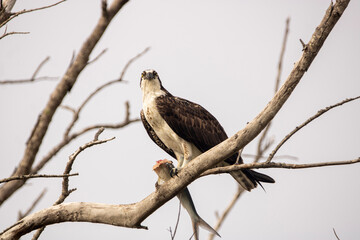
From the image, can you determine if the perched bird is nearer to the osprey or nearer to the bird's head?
the osprey

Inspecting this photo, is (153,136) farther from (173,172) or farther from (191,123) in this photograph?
(173,172)

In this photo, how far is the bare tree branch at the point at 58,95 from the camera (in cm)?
405

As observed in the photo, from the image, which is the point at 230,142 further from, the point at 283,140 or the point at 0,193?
the point at 0,193

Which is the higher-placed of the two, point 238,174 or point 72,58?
point 72,58

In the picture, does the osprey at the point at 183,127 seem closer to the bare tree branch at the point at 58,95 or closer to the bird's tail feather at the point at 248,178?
the bird's tail feather at the point at 248,178

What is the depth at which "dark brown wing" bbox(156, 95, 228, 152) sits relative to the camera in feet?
23.4

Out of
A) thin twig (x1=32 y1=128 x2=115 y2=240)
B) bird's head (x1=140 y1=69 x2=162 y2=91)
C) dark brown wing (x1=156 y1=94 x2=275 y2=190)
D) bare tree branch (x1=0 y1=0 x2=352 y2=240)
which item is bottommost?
bare tree branch (x1=0 y1=0 x2=352 y2=240)

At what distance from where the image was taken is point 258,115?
15.2 feet

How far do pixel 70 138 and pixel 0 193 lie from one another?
73cm

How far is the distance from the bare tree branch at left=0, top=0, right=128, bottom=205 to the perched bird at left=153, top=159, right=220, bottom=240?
1.69 m

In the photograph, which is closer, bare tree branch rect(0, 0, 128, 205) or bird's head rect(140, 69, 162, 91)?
bare tree branch rect(0, 0, 128, 205)

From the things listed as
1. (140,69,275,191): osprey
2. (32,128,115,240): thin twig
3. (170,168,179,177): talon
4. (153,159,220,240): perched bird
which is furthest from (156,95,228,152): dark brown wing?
(32,128,115,240): thin twig

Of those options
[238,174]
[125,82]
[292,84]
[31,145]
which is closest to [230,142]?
[292,84]

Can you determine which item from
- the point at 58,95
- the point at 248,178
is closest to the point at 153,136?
the point at 248,178
